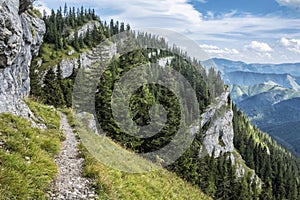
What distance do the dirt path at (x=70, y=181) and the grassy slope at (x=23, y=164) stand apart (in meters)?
0.39

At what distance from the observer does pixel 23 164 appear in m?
10.8

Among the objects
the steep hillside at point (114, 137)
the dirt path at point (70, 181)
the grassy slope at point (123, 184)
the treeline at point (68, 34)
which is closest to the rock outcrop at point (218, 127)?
the steep hillside at point (114, 137)

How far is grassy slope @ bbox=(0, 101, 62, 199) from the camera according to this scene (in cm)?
939

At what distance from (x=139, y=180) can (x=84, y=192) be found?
6171 mm

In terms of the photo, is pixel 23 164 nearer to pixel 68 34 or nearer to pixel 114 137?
pixel 114 137

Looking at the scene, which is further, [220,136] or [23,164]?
[220,136]

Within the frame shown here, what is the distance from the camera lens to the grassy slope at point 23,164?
9391mm

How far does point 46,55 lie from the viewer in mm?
121562

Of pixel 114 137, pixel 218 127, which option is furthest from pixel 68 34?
pixel 114 137

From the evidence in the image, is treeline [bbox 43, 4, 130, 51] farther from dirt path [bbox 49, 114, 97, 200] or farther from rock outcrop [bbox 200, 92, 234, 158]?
dirt path [bbox 49, 114, 97, 200]

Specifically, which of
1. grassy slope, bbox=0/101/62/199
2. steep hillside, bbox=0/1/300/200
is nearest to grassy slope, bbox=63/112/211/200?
steep hillside, bbox=0/1/300/200

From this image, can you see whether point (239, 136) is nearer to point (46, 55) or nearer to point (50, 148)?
point (46, 55)

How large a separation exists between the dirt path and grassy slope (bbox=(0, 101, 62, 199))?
39 cm

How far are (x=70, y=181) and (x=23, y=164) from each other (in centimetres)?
212
